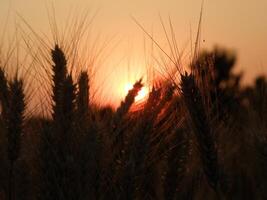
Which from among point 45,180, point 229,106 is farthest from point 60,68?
point 229,106

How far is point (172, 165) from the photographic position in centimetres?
313

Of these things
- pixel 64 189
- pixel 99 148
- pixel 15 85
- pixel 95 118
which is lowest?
pixel 64 189

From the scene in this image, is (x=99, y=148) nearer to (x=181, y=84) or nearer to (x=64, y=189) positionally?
(x=64, y=189)

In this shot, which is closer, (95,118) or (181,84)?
(181,84)

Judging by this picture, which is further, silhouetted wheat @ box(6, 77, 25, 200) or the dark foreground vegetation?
silhouetted wheat @ box(6, 77, 25, 200)

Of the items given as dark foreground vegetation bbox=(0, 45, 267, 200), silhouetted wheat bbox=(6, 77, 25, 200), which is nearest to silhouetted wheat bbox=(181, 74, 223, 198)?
dark foreground vegetation bbox=(0, 45, 267, 200)

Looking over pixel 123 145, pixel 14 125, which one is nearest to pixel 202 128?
pixel 123 145

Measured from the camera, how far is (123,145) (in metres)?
2.91

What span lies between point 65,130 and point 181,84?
58 cm

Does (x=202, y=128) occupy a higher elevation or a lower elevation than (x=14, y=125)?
lower

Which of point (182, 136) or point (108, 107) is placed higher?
point (108, 107)

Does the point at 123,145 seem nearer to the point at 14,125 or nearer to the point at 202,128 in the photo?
the point at 202,128

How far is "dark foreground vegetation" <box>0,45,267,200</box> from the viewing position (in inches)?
102

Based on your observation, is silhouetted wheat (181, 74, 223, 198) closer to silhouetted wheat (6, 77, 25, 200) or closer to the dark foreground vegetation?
the dark foreground vegetation
